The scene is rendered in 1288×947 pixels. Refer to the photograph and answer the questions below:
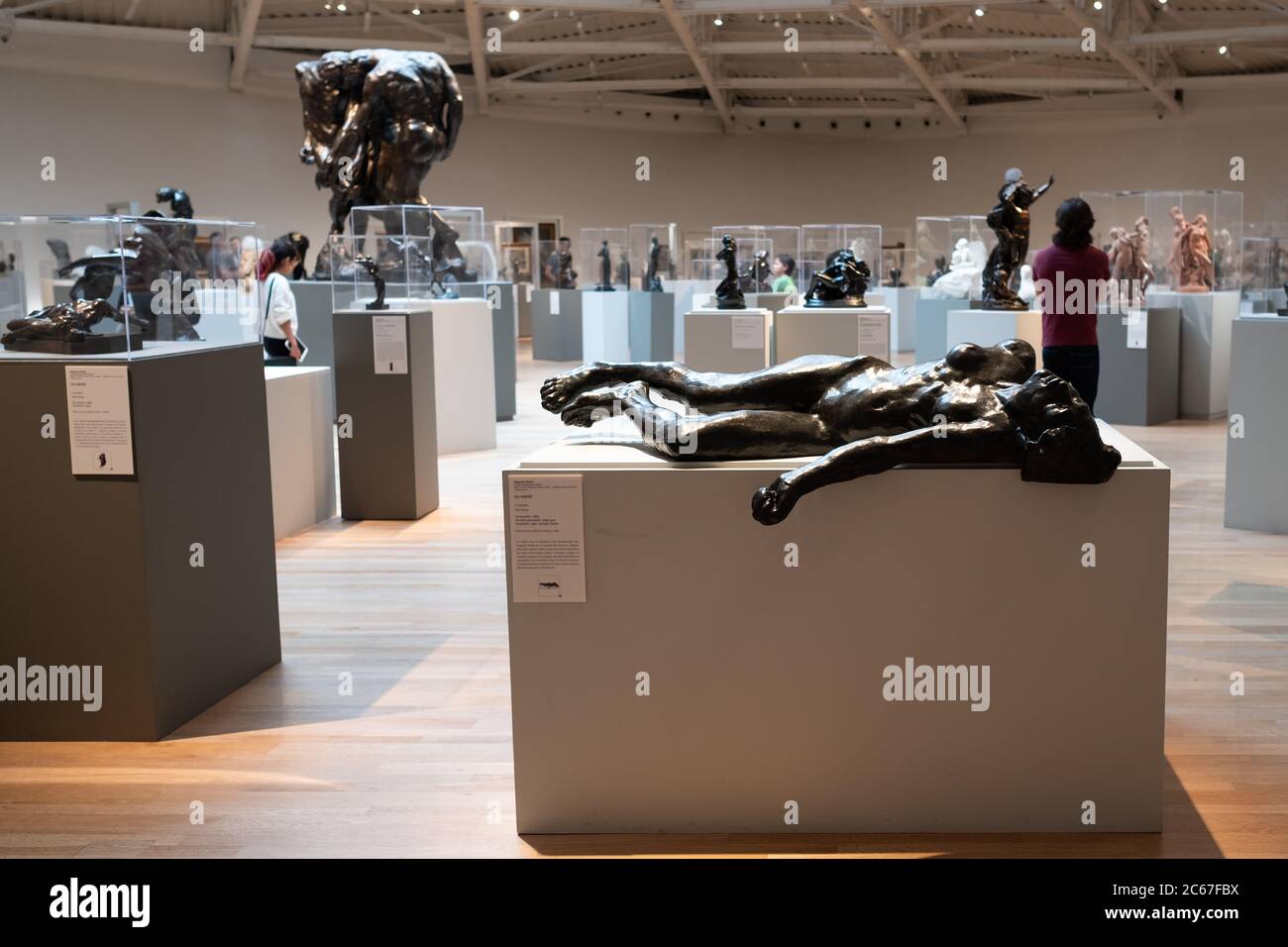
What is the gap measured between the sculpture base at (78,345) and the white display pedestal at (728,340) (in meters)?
6.06

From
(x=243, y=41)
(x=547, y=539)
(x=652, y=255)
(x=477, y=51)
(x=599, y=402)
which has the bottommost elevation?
(x=547, y=539)

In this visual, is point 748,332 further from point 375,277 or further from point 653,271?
point 653,271

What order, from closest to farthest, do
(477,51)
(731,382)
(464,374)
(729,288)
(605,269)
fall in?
(731,382) → (729,288) → (464,374) → (605,269) → (477,51)

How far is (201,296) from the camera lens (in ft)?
17.5

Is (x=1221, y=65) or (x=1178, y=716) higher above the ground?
(x=1221, y=65)

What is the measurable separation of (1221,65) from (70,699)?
25345mm

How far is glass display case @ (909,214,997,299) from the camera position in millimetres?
18375

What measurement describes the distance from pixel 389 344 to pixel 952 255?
12.8 metres

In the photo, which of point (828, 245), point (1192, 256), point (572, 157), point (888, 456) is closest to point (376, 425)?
point (888, 456)

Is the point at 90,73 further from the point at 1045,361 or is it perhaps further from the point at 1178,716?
the point at 1178,716

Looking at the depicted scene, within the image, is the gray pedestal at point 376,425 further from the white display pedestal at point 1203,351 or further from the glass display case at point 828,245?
the glass display case at point 828,245

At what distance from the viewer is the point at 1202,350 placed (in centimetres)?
1391

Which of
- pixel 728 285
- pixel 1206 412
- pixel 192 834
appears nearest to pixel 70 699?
pixel 192 834

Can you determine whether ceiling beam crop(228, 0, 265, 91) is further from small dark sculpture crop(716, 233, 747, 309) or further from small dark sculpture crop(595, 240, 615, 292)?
small dark sculpture crop(716, 233, 747, 309)
